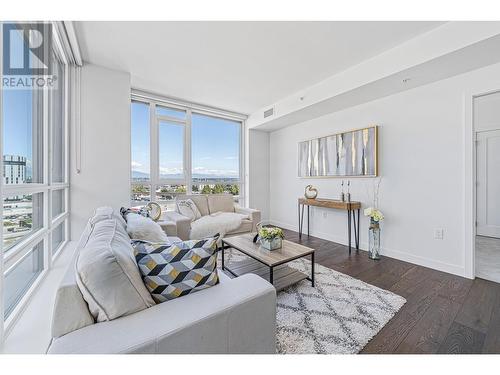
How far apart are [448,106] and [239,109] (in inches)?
131

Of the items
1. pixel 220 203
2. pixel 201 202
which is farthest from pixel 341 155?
pixel 201 202

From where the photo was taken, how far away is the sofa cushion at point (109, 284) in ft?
2.76

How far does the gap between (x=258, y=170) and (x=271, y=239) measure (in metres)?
3.03

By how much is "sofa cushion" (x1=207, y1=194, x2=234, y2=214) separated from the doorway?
4003 millimetres

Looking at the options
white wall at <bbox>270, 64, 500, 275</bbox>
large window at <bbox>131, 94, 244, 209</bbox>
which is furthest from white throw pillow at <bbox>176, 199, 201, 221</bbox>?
white wall at <bbox>270, 64, 500, 275</bbox>

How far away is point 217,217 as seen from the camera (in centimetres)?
347

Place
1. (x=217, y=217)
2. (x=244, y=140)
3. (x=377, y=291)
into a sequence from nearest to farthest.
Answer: (x=377, y=291), (x=217, y=217), (x=244, y=140)

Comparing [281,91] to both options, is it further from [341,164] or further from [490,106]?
[490,106]

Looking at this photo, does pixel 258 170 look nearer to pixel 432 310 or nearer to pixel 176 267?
pixel 432 310

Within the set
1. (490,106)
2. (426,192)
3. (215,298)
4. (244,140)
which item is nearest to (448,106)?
(426,192)

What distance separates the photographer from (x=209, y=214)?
3.82 m

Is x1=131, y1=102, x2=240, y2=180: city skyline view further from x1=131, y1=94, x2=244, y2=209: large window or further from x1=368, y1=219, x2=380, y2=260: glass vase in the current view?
x1=368, y1=219, x2=380, y2=260: glass vase

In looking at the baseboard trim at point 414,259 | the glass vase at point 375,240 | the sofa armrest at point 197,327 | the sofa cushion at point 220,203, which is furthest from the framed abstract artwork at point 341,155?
the sofa armrest at point 197,327

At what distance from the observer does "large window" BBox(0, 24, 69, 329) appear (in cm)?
124
